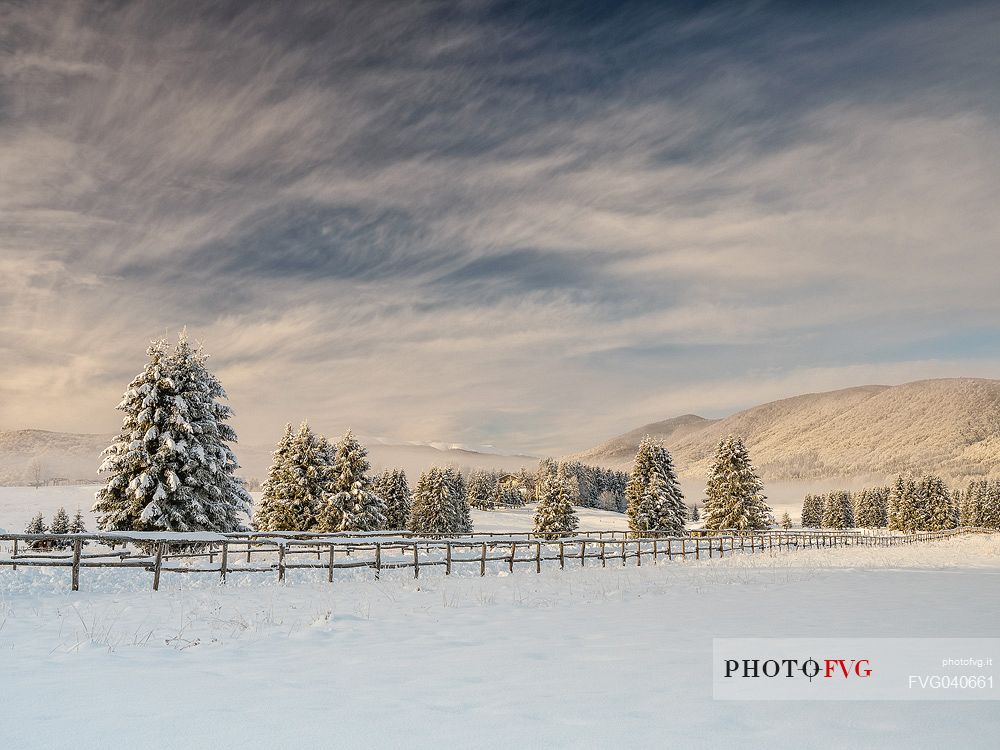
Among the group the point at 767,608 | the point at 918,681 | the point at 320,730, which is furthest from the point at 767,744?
the point at 767,608

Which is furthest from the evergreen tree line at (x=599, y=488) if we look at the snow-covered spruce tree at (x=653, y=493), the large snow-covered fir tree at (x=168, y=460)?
the large snow-covered fir tree at (x=168, y=460)

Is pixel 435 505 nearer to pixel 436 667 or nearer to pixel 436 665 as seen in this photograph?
pixel 436 665

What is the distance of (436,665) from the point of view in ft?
31.0

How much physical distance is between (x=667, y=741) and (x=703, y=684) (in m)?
2.18

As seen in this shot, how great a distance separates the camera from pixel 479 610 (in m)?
15.7

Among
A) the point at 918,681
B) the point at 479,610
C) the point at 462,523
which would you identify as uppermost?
the point at 918,681

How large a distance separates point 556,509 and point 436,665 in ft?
203

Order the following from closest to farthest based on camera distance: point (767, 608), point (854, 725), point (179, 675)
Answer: point (854, 725) < point (179, 675) < point (767, 608)

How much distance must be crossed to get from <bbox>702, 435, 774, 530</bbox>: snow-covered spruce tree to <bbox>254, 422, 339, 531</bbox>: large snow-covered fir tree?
34647 millimetres

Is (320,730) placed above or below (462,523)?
above

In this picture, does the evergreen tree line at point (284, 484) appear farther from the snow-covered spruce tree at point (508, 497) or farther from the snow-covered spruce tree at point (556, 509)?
the snow-covered spruce tree at point (508, 497)

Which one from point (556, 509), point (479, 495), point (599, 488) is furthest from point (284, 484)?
point (599, 488)

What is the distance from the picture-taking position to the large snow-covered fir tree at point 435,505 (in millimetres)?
71938

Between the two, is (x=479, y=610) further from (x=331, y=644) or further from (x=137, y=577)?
(x=137, y=577)
